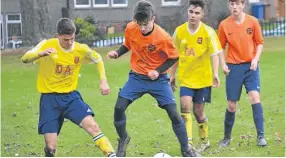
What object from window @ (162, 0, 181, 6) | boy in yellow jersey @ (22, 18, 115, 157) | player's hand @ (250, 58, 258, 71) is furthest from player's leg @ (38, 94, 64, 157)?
window @ (162, 0, 181, 6)

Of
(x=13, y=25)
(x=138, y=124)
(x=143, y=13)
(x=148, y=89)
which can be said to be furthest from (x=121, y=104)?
(x=13, y=25)

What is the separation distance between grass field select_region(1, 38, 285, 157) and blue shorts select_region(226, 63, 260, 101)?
0.80 m

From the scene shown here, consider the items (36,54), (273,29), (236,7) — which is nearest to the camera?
(36,54)

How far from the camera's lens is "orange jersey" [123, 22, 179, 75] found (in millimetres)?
8578

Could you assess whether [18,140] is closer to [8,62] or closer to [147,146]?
[147,146]

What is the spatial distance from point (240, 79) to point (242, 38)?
588mm

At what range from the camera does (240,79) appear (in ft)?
32.1

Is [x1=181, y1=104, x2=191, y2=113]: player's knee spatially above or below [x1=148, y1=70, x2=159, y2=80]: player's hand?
below

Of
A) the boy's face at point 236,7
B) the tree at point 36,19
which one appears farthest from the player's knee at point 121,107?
the tree at point 36,19

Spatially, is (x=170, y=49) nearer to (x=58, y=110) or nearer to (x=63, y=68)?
(x=63, y=68)

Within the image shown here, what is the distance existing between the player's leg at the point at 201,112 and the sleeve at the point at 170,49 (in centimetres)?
100

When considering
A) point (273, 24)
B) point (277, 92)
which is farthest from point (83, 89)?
point (273, 24)

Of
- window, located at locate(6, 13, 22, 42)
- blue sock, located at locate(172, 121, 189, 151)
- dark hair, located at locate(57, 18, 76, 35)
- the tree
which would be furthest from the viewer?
window, located at locate(6, 13, 22, 42)

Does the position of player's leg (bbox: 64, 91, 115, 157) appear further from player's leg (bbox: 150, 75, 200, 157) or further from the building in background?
the building in background
